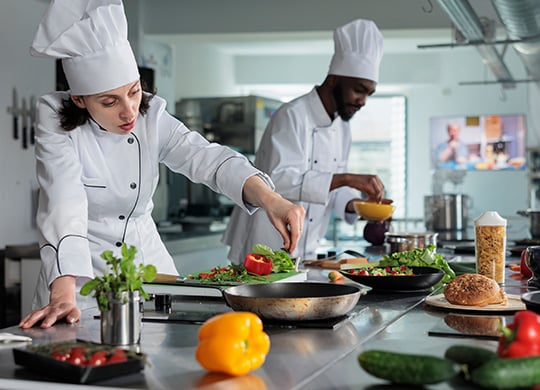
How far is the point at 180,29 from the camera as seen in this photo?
24.0 ft

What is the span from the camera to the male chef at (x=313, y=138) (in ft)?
12.8

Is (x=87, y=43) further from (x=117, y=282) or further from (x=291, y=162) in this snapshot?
(x=291, y=162)

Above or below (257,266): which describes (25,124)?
above

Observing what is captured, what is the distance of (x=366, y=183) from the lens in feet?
11.8

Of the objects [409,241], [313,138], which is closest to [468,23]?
[313,138]

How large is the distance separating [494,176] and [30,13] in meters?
8.10

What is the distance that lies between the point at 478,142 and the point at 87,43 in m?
10.6

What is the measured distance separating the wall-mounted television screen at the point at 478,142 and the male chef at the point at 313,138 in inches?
331

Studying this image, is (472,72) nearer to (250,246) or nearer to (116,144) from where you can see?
(250,246)

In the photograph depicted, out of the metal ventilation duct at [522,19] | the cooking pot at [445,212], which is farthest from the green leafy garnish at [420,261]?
the cooking pot at [445,212]

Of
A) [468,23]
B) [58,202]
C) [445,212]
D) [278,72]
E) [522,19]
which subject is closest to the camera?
[58,202]

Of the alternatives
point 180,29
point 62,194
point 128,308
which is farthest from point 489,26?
point 128,308

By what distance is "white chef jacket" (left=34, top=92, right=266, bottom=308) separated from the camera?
88.4 inches

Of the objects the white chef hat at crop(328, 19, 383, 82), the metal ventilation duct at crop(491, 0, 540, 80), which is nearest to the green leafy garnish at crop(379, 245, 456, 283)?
the white chef hat at crop(328, 19, 383, 82)
